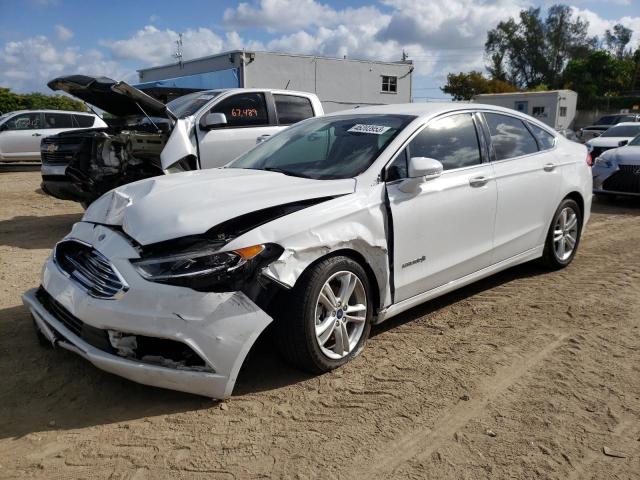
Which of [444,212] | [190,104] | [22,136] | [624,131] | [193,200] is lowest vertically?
[624,131]

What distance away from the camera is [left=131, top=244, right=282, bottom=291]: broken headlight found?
2895 millimetres

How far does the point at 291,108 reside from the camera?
8.72 metres

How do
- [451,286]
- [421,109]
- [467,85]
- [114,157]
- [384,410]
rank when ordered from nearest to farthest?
1. [384,410]
2. [451,286]
3. [421,109]
4. [114,157]
5. [467,85]

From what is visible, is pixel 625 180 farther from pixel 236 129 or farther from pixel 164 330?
pixel 164 330

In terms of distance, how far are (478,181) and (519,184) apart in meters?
0.63

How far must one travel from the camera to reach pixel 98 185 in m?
7.07

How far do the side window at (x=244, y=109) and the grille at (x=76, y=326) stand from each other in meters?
4.98

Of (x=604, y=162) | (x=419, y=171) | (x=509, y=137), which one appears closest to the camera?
(x=419, y=171)

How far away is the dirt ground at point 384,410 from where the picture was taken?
2.64m

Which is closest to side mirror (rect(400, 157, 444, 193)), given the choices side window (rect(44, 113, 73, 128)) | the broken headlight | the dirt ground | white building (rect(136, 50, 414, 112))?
the dirt ground

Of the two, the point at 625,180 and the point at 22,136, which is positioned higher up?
the point at 22,136

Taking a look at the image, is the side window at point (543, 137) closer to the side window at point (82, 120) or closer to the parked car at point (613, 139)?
the parked car at point (613, 139)

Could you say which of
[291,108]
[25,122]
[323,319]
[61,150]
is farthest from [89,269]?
[25,122]

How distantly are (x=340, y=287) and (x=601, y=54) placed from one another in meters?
61.9
